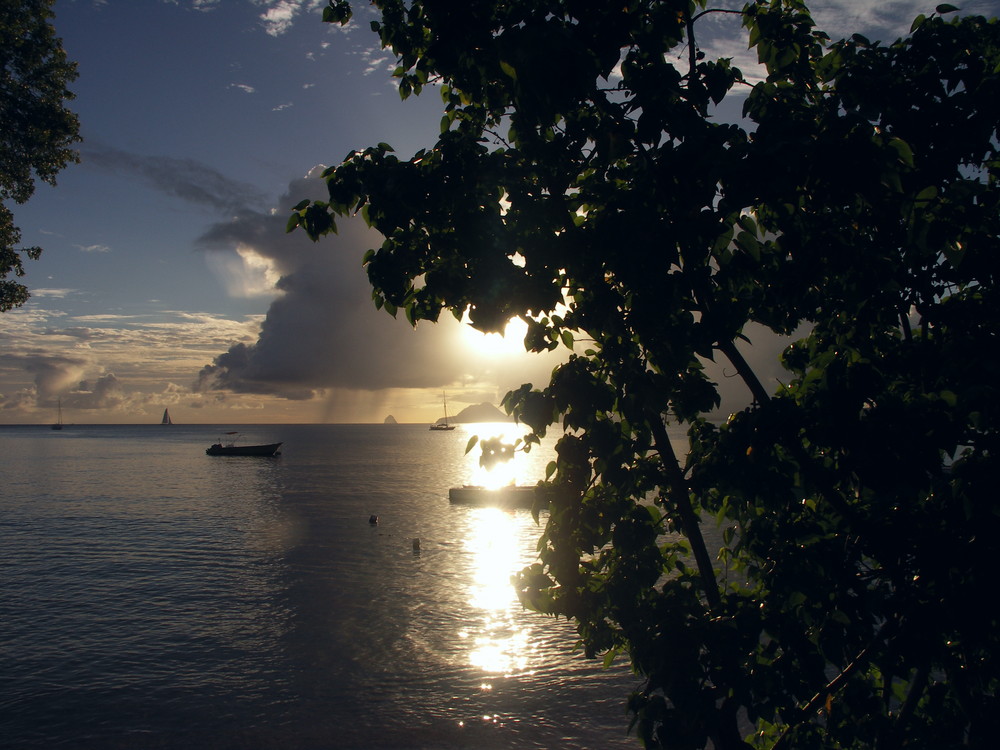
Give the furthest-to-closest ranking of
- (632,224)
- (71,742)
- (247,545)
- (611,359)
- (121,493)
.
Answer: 1. (121,493)
2. (247,545)
3. (71,742)
4. (611,359)
5. (632,224)

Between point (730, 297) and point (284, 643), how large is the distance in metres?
27.0

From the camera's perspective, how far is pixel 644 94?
13.3 ft

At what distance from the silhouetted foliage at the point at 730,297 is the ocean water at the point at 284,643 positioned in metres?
3.27

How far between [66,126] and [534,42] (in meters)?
22.3

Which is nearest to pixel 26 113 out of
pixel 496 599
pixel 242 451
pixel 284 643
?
pixel 284 643

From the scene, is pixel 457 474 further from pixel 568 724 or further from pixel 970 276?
pixel 970 276

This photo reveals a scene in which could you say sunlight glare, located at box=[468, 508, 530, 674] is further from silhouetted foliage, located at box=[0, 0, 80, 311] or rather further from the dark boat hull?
the dark boat hull

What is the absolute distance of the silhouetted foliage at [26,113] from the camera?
19.4m

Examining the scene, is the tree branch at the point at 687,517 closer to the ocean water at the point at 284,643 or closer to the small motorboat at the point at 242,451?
the ocean water at the point at 284,643

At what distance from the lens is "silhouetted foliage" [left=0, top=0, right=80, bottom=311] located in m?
19.4

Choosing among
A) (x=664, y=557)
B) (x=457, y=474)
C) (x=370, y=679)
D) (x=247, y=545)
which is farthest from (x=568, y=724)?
(x=457, y=474)

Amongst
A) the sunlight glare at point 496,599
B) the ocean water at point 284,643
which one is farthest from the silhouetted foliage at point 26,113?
the sunlight glare at point 496,599

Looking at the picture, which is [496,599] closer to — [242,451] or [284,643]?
[284,643]

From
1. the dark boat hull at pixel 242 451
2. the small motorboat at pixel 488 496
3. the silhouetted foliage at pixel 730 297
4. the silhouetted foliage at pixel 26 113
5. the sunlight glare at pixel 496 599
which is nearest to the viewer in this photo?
the silhouetted foliage at pixel 730 297
